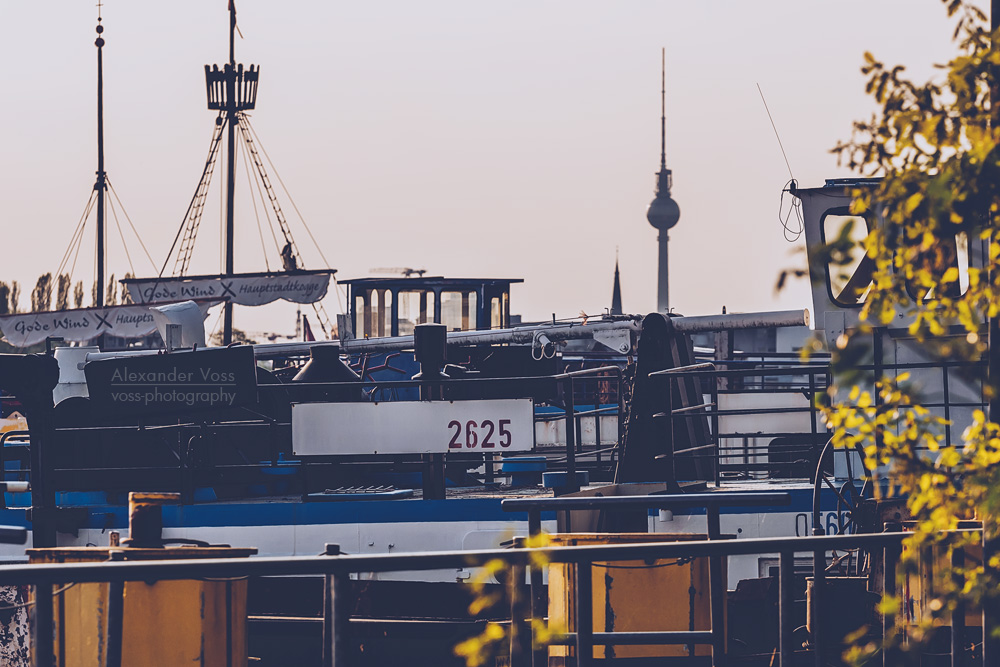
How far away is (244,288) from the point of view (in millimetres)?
48125

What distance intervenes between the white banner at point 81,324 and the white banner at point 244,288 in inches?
124

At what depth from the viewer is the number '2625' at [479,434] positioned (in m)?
10.8

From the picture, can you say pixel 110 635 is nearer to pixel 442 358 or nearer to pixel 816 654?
pixel 816 654

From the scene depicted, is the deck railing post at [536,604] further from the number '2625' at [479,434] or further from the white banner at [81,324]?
the white banner at [81,324]

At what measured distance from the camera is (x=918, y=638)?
10.2ft

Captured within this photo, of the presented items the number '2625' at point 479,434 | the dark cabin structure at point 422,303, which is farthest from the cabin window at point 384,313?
the number '2625' at point 479,434

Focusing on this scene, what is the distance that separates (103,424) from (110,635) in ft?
24.0

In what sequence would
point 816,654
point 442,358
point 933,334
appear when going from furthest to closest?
1. point 442,358
2. point 816,654
3. point 933,334

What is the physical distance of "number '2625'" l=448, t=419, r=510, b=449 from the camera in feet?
35.3

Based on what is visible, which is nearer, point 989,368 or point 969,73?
point 969,73

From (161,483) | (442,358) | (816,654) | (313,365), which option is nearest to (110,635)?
(816,654)

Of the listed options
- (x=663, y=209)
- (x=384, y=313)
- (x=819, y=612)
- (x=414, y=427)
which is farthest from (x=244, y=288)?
(x=663, y=209)

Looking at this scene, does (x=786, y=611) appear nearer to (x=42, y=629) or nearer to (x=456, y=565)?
(x=456, y=565)

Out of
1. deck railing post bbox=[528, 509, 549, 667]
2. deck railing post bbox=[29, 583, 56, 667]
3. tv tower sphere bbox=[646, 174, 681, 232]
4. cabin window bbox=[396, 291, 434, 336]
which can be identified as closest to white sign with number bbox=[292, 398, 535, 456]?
deck railing post bbox=[528, 509, 549, 667]
